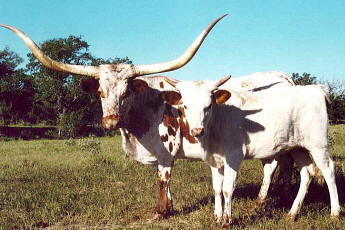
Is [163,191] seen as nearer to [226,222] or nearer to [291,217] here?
[226,222]

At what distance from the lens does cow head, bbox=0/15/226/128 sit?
5.47 metres

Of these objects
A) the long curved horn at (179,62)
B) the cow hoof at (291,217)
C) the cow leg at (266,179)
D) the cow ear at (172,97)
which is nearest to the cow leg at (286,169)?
the cow leg at (266,179)

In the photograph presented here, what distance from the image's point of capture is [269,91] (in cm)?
624

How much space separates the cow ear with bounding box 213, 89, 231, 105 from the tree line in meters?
37.9

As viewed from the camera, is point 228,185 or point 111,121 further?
point 228,185

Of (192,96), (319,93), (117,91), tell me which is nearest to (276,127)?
(319,93)

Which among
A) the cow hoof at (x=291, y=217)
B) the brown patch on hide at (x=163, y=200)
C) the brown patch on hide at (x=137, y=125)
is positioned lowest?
the cow hoof at (x=291, y=217)

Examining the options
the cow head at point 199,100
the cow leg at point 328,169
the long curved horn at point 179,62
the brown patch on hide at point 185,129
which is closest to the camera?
the cow head at point 199,100

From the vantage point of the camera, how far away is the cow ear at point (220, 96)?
17.6ft

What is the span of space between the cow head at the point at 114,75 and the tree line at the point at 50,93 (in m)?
36.7

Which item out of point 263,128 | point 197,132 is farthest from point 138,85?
point 263,128

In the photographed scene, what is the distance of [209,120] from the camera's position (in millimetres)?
5531

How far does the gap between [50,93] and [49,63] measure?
40.9m

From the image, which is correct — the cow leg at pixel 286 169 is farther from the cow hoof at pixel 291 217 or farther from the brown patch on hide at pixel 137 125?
the brown patch on hide at pixel 137 125
